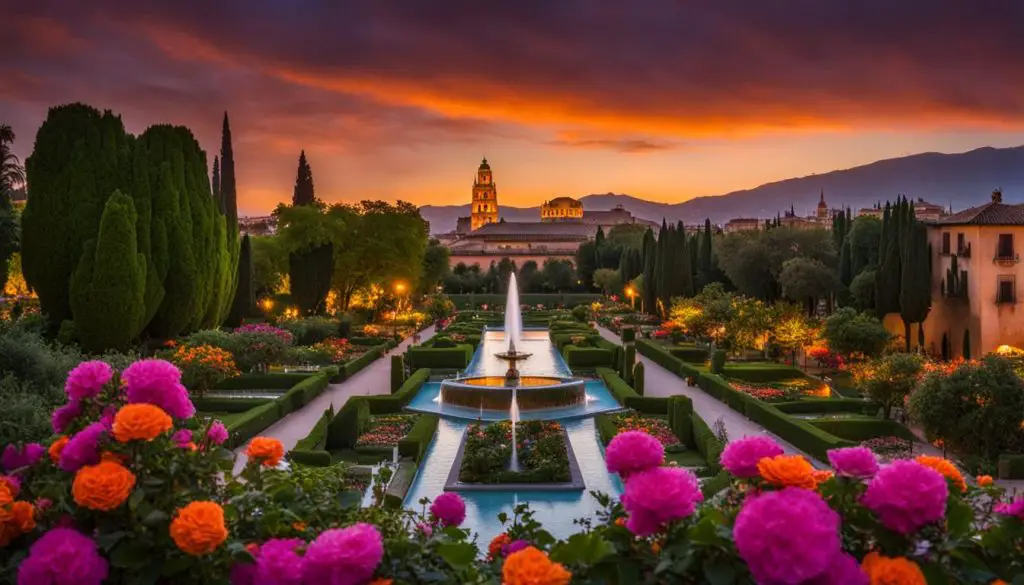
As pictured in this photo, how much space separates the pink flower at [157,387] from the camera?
3.42 meters

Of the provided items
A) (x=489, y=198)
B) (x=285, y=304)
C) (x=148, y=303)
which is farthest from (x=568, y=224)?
(x=148, y=303)

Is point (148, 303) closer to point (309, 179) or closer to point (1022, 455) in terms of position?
point (1022, 455)

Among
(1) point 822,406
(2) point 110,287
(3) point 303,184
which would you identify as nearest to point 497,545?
(1) point 822,406

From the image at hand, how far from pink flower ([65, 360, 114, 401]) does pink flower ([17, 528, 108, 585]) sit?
690 mm

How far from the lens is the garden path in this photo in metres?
16.7

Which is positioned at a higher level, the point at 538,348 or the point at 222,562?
the point at 222,562

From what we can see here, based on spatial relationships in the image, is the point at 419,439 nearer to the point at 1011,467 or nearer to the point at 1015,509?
the point at 1011,467

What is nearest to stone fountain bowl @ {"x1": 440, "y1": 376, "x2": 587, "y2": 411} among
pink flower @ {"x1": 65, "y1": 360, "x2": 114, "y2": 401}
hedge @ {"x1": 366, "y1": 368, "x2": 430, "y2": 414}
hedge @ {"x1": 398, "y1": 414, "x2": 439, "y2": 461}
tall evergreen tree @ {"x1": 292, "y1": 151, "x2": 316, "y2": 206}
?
hedge @ {"x1": 366, "y1": 368, "x2": 430, "y2": 414}

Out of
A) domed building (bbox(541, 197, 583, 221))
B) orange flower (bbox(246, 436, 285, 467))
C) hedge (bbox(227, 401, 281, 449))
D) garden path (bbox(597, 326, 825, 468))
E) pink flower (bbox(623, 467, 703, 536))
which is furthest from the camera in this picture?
domed building (bbox(541, 197, 583, 221))

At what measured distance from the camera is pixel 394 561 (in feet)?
10.7

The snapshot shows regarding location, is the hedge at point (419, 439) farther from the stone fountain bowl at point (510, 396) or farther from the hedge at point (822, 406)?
the hedge at point (822, 406)

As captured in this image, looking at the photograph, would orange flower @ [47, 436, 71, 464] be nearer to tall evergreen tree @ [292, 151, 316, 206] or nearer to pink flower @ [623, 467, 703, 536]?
pink flower @ [623, 467, 703, 536]

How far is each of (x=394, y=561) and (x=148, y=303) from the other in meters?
21.4

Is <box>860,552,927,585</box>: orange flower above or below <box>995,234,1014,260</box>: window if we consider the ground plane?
below
